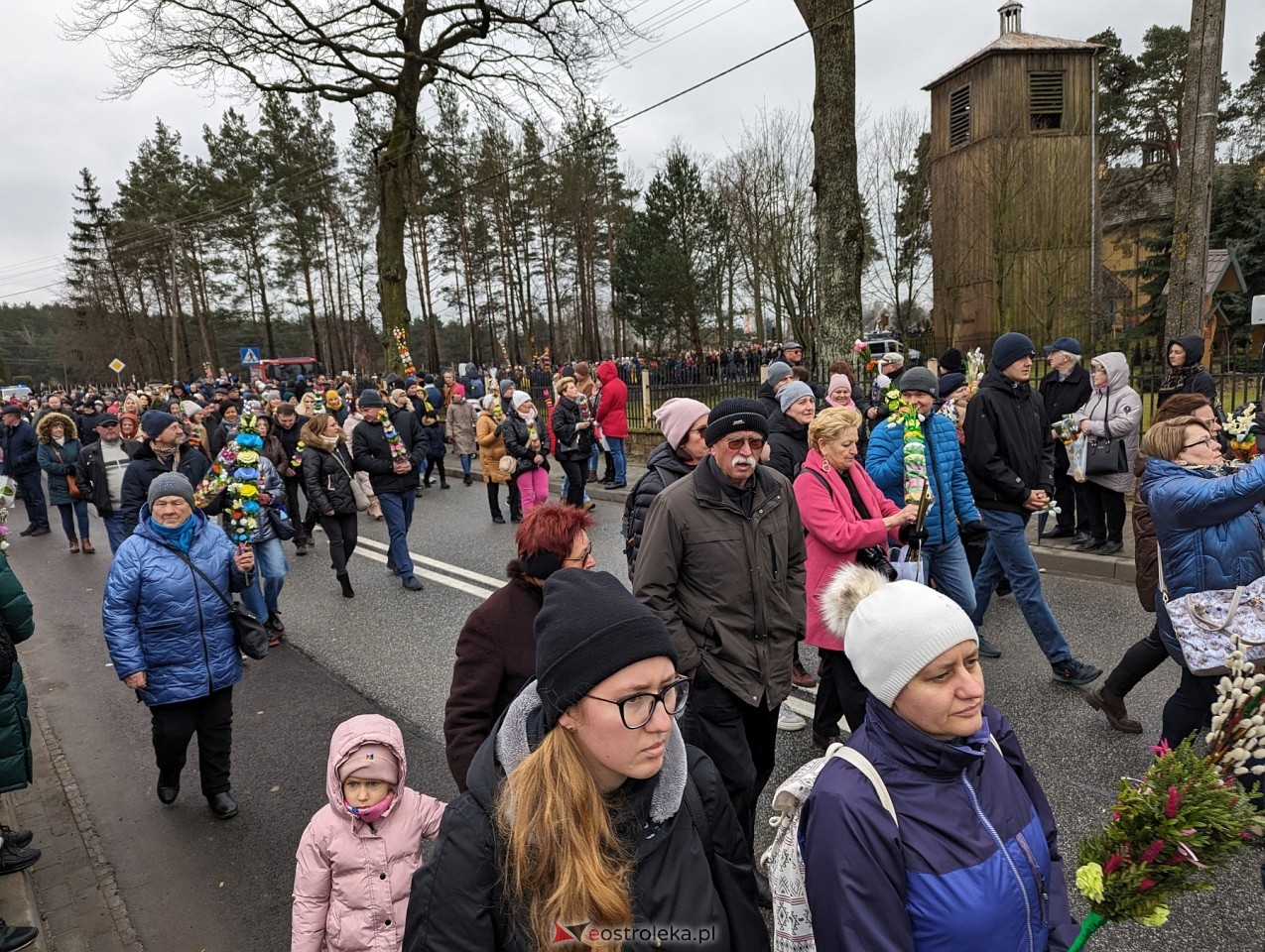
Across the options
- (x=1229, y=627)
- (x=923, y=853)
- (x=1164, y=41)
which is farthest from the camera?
A: (x=1164, y=41)

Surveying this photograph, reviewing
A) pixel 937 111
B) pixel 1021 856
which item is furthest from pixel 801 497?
pixel 937 111

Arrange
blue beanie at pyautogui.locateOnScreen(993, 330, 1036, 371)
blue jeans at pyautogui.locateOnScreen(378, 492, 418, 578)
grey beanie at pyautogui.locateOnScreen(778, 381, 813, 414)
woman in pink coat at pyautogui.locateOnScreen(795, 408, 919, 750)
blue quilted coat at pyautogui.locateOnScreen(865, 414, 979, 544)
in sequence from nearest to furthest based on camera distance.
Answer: woman in pink coat at pyautogui.locateOnScreen(795, 408, 919, 750), blue quilted coat at pyautogui.locateOnScreen(865, 414, 979, 544), blue beanie at pyautogui.locateOnScreen(993, 330, 1036, 371), grey beanie at pyautogui.locateOnScreen(778, 381, 813, 414), blue jeans at pyautogui.locateOnScreen(378, 492, 418, 578)

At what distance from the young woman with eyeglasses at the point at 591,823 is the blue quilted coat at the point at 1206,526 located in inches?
105

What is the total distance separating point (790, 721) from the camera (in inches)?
179

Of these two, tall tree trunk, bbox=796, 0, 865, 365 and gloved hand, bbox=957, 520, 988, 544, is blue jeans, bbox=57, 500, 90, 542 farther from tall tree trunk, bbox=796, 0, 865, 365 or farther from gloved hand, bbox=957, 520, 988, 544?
gloved hand, bbox=957, 520, 988, 544

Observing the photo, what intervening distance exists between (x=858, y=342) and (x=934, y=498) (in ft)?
22.1

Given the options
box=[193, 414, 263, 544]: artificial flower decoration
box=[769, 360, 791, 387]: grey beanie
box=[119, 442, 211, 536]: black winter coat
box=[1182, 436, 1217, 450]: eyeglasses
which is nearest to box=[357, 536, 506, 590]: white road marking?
box=[193, 414, 263, 544]: artificial flower decoration

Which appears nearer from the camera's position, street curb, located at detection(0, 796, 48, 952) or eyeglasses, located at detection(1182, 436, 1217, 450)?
street curb, located at detection(0, 796, 48, 952)

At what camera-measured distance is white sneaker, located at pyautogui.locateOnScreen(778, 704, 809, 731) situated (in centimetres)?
448

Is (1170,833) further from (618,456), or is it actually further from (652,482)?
(618,456)

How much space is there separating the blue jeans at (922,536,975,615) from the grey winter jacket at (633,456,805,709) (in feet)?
6.83

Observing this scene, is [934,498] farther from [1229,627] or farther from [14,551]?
[14,551]

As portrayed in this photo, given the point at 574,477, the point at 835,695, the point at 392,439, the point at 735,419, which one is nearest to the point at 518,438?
the point at 574,477

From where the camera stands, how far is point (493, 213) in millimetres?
39875
